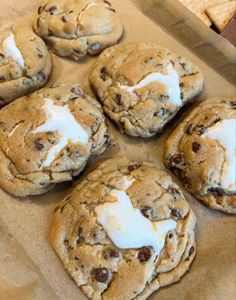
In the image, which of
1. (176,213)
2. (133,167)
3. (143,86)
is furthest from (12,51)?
(176,213)

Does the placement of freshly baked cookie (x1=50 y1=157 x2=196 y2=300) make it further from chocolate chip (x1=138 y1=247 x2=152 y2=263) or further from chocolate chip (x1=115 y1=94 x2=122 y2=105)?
chocolate chip (x1=115 y1=94 x2=122 y2=105)

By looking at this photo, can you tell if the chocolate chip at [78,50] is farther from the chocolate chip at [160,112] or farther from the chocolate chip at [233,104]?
the chocolate chip at [233,104]

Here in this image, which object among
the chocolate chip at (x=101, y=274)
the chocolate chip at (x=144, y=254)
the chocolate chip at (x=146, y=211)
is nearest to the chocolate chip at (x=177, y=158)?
the chocolate chip at (x=146, y=211)

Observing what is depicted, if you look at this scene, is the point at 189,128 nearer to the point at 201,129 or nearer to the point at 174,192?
the point at 201,129

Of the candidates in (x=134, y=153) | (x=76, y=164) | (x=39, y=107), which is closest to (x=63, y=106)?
(x=39, y=107)

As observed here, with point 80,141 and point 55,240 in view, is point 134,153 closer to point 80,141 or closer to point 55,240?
point 80,141

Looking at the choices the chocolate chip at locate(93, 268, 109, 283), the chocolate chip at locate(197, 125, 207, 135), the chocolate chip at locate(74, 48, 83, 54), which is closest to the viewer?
the chocolate chip at locate(93, 268, 109, 283)

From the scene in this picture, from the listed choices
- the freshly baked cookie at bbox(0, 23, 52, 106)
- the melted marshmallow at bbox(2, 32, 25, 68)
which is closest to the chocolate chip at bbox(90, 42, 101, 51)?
the freshly baked cookie at bbox(0, 23, 52, 106)
